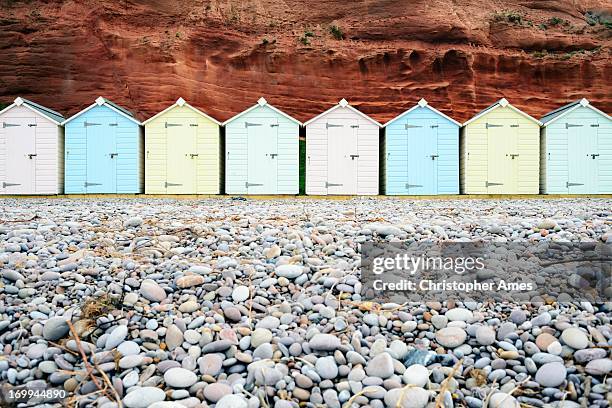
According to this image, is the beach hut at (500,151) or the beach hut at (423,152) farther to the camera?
the beach hut at (500,151)

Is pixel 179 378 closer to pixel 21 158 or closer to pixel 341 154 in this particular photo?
pixel 341 154

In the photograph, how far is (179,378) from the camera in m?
2.27

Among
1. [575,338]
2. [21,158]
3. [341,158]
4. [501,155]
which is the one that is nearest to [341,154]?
[341,158]

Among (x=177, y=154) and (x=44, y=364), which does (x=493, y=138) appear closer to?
(x=177, y=154)

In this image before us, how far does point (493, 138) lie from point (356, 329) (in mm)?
12089

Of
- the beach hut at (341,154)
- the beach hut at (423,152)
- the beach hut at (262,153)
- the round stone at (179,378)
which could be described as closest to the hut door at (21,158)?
the beach hut at (262,153)

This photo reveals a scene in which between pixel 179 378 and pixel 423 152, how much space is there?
11.8 m

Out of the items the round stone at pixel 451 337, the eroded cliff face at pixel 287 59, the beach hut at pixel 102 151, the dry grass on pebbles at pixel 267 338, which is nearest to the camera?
the dry grass on pebbles at pixel 267 338

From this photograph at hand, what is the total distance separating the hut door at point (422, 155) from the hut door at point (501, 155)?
64.2 inches

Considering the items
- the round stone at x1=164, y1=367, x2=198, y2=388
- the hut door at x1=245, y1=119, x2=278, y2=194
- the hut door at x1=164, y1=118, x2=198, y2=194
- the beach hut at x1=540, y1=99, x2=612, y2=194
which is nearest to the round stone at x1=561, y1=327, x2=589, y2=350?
the round stone at x1=164, y1=367, x2=198, y2=388

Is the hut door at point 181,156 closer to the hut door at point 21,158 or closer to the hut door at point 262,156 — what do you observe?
the hut door at point 262,156

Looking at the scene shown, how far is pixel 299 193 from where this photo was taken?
13336mm

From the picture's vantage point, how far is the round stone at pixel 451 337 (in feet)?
8.39

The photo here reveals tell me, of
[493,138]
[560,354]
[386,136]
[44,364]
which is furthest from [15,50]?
[560,354]
